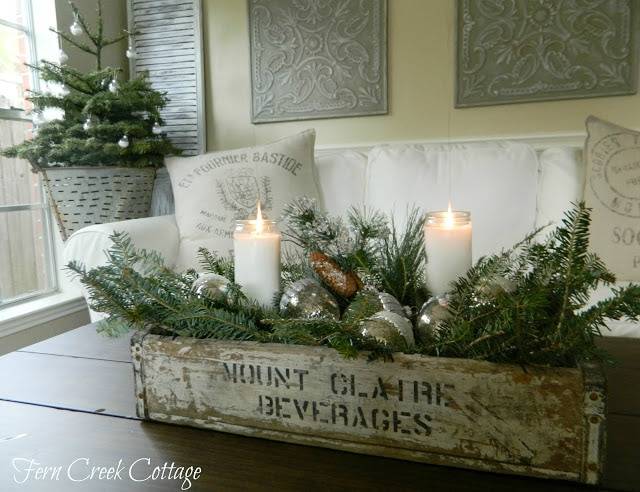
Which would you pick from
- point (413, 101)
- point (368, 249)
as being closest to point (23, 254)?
point (413, 101)

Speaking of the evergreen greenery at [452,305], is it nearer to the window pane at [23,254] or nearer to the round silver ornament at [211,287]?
the round silver ornament at [211,287]

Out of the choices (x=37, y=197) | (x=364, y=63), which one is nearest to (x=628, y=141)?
(x=364, y=63)

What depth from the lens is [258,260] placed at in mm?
653

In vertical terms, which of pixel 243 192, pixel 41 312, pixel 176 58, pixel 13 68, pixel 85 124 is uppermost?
pixel 176 58

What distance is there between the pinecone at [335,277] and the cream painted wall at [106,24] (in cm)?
196

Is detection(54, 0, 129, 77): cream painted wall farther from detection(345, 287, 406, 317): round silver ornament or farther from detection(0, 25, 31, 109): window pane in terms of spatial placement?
detection(345, 287, 406, 317): round silver ornament

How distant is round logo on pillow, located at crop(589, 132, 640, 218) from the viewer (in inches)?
57.5

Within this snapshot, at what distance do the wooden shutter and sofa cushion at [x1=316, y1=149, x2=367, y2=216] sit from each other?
2.63 feet

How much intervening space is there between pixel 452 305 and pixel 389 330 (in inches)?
3.2

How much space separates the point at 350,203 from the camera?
1869 mm

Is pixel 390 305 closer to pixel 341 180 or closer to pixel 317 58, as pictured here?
pixel 341 180

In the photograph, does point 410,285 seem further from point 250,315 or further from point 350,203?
point 350,203

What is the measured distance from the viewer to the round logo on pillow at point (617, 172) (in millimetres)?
1461

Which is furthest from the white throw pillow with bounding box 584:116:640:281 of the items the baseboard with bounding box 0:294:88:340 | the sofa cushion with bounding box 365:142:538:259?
the baseboard with bounding box 0:294:88:340
